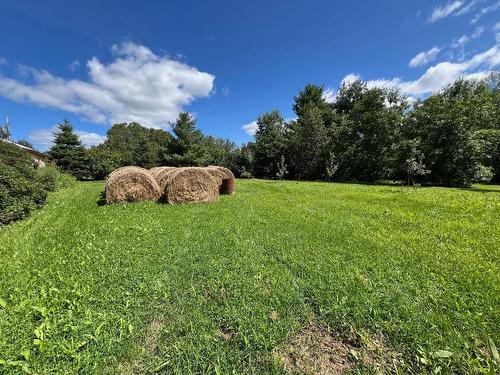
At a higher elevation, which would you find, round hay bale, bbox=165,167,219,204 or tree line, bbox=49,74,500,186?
tree line, bbox=49,74,500,186

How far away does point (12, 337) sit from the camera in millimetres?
2113

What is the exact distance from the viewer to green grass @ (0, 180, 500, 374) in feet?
6.67

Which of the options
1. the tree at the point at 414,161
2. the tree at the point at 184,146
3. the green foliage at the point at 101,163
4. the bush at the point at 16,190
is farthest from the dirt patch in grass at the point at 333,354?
the green foliage at the point at 101,163

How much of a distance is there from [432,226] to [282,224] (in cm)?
332

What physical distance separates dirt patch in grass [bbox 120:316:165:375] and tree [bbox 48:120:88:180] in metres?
30.2

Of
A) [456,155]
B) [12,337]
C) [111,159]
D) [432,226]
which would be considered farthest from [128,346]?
[111,159]

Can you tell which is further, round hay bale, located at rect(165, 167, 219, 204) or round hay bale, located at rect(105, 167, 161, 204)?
→ round hay bale, located at rect(165, 167, 219, 204)

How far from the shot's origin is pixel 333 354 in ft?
6.89

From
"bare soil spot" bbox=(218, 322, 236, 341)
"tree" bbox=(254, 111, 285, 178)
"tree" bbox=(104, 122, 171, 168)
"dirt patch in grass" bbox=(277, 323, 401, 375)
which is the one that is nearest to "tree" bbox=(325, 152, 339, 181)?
"tree" bbox=(254, 111, 285, 178)

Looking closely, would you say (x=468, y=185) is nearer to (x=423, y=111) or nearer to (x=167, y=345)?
(x=423, y=111)

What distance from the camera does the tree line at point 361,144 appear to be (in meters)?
16.1

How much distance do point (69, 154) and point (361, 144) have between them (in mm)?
31028

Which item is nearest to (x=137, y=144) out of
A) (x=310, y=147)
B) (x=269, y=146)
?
(x=269, y=146)

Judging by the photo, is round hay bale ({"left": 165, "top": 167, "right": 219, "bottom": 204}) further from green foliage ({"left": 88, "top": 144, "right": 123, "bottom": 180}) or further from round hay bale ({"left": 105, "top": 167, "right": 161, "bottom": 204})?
green foliage ({"left": 88, "top": 144, "right": 123, "bottom": 180})
